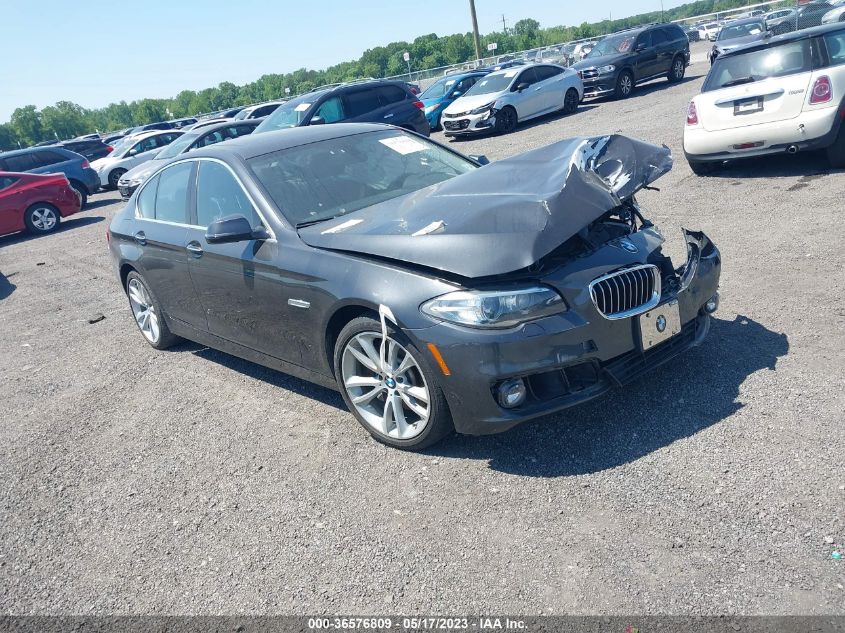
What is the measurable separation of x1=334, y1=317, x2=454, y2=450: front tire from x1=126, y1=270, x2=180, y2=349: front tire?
2.67 m

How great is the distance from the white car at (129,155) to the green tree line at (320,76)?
7648 cm

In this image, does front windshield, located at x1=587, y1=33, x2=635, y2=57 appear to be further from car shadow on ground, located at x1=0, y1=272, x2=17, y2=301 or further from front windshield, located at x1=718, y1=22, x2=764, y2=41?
car shadow on ground, located at x1=0, y1=272, x2=17, y2=301

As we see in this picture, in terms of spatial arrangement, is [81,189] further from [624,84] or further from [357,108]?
[624,84]

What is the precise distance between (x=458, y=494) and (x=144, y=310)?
4112mm

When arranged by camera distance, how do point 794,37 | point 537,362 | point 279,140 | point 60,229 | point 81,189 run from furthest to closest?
point 81,189, point 60,229, point 794,37, point 279,140, point 537,362

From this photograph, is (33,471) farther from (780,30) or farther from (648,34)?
(780,30)

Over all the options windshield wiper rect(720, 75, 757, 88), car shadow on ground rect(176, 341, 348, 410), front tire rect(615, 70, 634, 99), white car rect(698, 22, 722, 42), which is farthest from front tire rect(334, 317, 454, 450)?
white car rect(698, 22, 722, 42)

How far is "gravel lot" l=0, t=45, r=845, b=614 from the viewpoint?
9.43 feet

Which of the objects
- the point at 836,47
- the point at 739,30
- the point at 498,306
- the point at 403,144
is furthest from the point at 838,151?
the point at 739,30

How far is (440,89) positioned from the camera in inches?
907

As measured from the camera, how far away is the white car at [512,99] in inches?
717

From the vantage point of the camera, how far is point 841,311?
4.82m

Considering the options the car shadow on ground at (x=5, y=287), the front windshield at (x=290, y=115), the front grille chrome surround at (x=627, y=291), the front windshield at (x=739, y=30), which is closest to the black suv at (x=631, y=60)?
the front windshield at (x=739, y=30)

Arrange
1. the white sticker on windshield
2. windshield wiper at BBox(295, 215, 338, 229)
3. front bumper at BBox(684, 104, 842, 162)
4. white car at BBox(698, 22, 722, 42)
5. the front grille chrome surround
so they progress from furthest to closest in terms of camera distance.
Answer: white car at BBox(698, 22, 722, 42)
front bumper at BBox(684, 104, 842, 162)
the white sticker on windshield
windshield wiper at BBox(295, 215, 338, 229)
the front grille chrome surround
